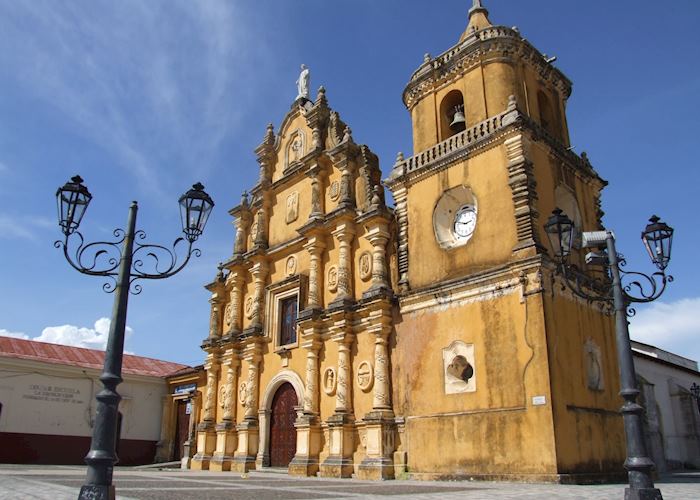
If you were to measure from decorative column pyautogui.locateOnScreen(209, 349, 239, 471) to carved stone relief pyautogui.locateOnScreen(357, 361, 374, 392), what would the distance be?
6535 mm

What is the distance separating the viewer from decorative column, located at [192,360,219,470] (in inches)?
832

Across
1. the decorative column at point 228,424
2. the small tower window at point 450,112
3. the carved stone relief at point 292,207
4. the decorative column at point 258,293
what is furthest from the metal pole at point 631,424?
the decorative column at point 228,424

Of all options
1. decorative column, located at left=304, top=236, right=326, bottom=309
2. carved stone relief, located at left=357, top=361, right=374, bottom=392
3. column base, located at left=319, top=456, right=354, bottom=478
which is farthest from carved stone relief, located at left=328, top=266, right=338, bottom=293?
column base, located at left=319, top=456, right=354, bottom=478

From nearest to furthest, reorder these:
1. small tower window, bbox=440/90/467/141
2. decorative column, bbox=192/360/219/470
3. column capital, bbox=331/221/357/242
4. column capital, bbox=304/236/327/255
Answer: small tower window, bbox=440/90/467/141 → column capital, bbox=331/221/357/242 → column capital, bbox=304/236/327/255 → decorative column, bbox=192/360/219/470

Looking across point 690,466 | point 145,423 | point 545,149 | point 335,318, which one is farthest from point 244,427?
point 690,466

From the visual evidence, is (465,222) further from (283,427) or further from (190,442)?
(190,442)

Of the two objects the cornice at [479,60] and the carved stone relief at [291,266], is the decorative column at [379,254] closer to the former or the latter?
the cornice at [479,60]

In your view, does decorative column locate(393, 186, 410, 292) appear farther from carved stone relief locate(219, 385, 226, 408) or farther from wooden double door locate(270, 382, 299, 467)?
carved stone relief locate(219, 385, 226, 408)

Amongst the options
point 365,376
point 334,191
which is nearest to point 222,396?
point 365,376

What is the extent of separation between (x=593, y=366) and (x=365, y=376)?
5.86 m

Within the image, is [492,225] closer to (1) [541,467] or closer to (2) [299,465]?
(1) [541,467]

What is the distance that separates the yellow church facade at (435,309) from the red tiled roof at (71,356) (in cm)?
761

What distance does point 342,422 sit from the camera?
51.9 ft

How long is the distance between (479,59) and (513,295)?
6891 millimetres
